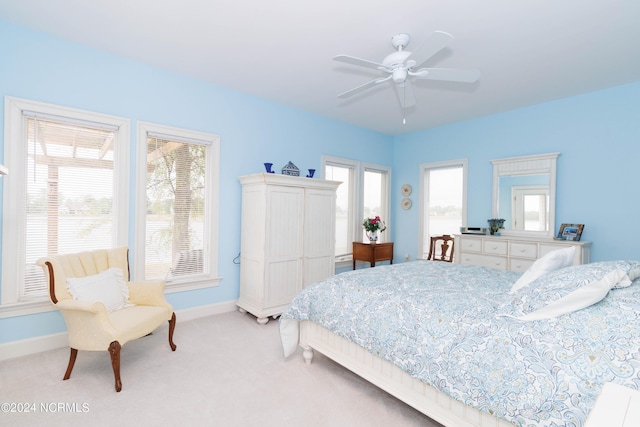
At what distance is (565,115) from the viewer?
404 centimetres

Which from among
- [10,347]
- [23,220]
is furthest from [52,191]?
[10,347]

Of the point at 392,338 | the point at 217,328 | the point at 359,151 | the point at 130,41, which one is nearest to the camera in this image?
the point at 392,338

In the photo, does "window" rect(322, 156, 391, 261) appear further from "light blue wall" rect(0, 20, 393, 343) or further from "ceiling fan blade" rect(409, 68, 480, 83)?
"ceiling fan blade" rect(409, 68, 480, 83)

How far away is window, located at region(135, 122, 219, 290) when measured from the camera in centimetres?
335

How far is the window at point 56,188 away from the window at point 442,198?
4.54 meters

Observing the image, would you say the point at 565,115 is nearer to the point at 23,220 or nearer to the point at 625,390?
the point at 625,390

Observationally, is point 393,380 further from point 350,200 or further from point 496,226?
point 350,200

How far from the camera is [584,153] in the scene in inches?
154

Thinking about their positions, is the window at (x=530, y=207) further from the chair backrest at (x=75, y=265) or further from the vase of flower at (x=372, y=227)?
the chair backrest at (x=75, y=265)

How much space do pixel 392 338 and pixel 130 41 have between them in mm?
3341

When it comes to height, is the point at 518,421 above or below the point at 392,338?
below

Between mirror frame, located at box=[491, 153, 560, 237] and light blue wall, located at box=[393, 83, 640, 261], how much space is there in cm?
7

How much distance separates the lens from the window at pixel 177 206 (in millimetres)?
3352

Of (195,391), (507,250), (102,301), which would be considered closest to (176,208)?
(102,301)
